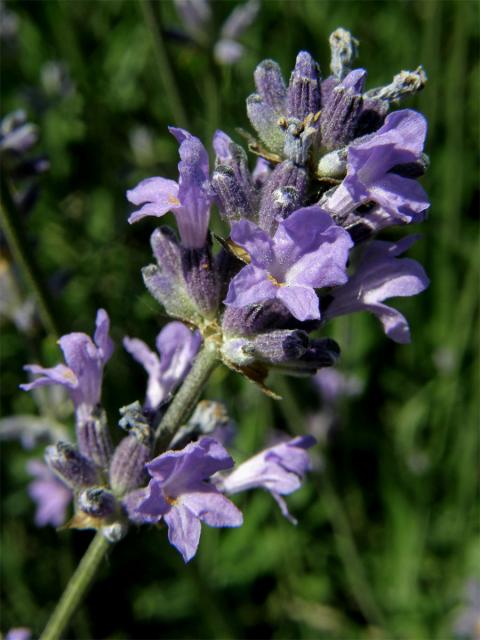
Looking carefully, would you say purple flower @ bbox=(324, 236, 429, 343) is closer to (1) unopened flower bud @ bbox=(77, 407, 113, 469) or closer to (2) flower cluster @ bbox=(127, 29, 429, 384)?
(2) flower cluster @ bbox=(127, 29, 429, 384)

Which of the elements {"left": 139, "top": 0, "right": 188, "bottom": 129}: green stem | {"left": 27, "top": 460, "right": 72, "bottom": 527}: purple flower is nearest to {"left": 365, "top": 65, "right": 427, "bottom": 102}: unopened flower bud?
{"left": 139, "top": 0, "right": 188, "bottom": 129}: green stem

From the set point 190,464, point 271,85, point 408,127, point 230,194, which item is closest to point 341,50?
point 271,85

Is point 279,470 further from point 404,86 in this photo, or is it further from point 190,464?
point 404,86

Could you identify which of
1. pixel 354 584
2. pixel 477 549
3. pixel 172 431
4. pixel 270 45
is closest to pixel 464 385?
pixel 477 549

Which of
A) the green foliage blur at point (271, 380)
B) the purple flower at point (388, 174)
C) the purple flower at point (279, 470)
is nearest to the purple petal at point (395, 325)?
the purple flower at point (388, 174)

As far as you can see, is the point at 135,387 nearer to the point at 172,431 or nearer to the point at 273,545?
the point at 273,545

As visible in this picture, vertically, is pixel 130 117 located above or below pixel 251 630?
above
